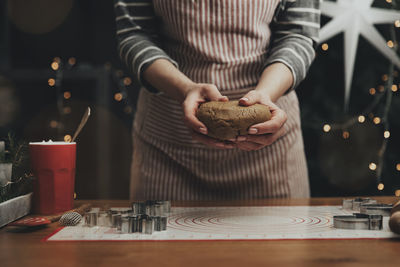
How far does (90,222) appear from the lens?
2.74 ft

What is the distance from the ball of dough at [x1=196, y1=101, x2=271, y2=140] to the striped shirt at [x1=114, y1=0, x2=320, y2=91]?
0.33m

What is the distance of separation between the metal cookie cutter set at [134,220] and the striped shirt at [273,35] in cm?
51

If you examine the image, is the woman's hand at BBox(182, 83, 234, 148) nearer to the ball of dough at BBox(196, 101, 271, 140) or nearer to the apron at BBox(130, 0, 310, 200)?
the ball of dough at BBox(196, 101, 271, 140)

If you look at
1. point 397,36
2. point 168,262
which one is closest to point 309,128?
point 397,36

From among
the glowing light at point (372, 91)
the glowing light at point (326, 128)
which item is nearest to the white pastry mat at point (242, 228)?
the glowing light at point (326, 128)

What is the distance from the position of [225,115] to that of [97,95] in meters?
1.70

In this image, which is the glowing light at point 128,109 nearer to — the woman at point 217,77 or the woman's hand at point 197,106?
the woman at point 217,77

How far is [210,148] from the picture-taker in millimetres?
1336

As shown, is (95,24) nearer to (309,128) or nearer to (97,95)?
(97,95)

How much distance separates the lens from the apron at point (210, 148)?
53.2 inches

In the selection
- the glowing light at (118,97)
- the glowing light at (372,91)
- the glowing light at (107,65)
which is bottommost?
the glowing light at (118,97)

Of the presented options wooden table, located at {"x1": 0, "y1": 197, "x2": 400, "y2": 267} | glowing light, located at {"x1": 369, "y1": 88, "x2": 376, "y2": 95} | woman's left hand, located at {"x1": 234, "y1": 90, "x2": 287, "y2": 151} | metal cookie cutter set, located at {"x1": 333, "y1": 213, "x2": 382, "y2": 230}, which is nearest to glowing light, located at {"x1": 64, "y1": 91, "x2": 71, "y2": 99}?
glowing light, located at {"x1": 369, "y1": 88, "x2": 376, "y2": 95}

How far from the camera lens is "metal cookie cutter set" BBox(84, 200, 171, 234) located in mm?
776

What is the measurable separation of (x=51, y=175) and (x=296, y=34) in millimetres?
812
